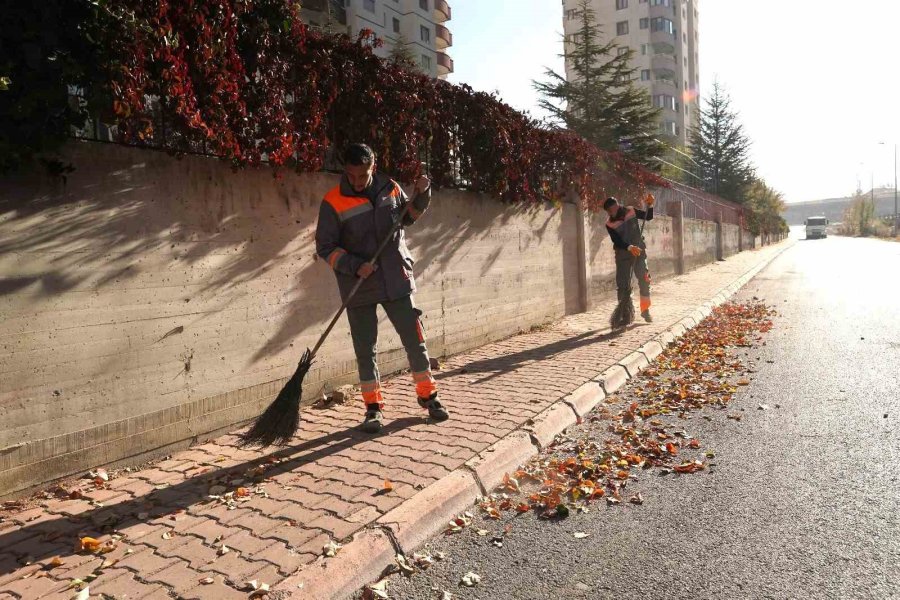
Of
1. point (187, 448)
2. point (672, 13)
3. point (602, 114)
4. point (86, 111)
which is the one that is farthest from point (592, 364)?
point (672, 13)

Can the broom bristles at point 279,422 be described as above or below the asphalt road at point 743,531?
above

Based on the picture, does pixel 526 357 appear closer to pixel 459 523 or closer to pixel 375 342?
pixel 375 342

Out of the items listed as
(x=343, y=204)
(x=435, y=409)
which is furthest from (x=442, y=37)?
(x=435, y=409)

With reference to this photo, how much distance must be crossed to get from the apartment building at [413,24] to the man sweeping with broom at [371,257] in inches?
1583

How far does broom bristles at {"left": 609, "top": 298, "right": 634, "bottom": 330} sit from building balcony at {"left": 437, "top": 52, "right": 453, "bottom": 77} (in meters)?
47.3

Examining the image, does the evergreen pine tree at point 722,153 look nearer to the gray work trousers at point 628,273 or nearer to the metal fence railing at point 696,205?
the metal fence railing at point 696,205

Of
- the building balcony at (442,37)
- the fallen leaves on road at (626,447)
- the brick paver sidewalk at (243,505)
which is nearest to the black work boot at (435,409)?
the brick paver sidewalk at (243,505)

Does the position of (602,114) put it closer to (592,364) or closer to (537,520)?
(592,364)

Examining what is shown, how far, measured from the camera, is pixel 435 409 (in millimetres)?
4828

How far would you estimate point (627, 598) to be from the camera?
2557 mm

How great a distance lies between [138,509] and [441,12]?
2191 inches

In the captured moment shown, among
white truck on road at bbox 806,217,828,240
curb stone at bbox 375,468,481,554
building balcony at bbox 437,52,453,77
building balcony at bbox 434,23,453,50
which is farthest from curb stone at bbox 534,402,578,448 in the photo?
white truck on road at bbox 806,217,828,240

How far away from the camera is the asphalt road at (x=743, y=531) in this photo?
264 cm

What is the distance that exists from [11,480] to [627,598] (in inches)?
127
